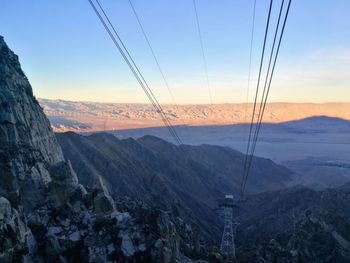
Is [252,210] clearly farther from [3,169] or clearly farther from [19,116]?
[3,169]

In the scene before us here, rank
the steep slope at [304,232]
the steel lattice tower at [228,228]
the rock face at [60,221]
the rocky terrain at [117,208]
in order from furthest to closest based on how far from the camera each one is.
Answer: the steel lattice tower at [228,228] → the steep slope at [304,232] → the rocky terrain at [117,208] → the rock face at [60,221]

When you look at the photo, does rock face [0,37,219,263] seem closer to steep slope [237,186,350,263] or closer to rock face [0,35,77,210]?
rock face [0,35,77,210]

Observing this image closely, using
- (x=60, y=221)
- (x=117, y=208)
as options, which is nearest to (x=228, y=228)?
(x=117, y=208)

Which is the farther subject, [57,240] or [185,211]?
[185,211]

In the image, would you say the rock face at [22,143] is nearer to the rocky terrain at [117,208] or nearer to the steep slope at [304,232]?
the rocky terrain at [117,208]

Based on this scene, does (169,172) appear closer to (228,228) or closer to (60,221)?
(228,228)

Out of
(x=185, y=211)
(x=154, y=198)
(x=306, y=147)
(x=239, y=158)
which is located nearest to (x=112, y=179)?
(x=154, y=198)

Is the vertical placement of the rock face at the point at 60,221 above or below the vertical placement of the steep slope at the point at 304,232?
above

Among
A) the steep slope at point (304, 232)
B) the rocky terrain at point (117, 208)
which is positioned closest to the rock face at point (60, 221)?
the rocky terrain at point (117, 208)
